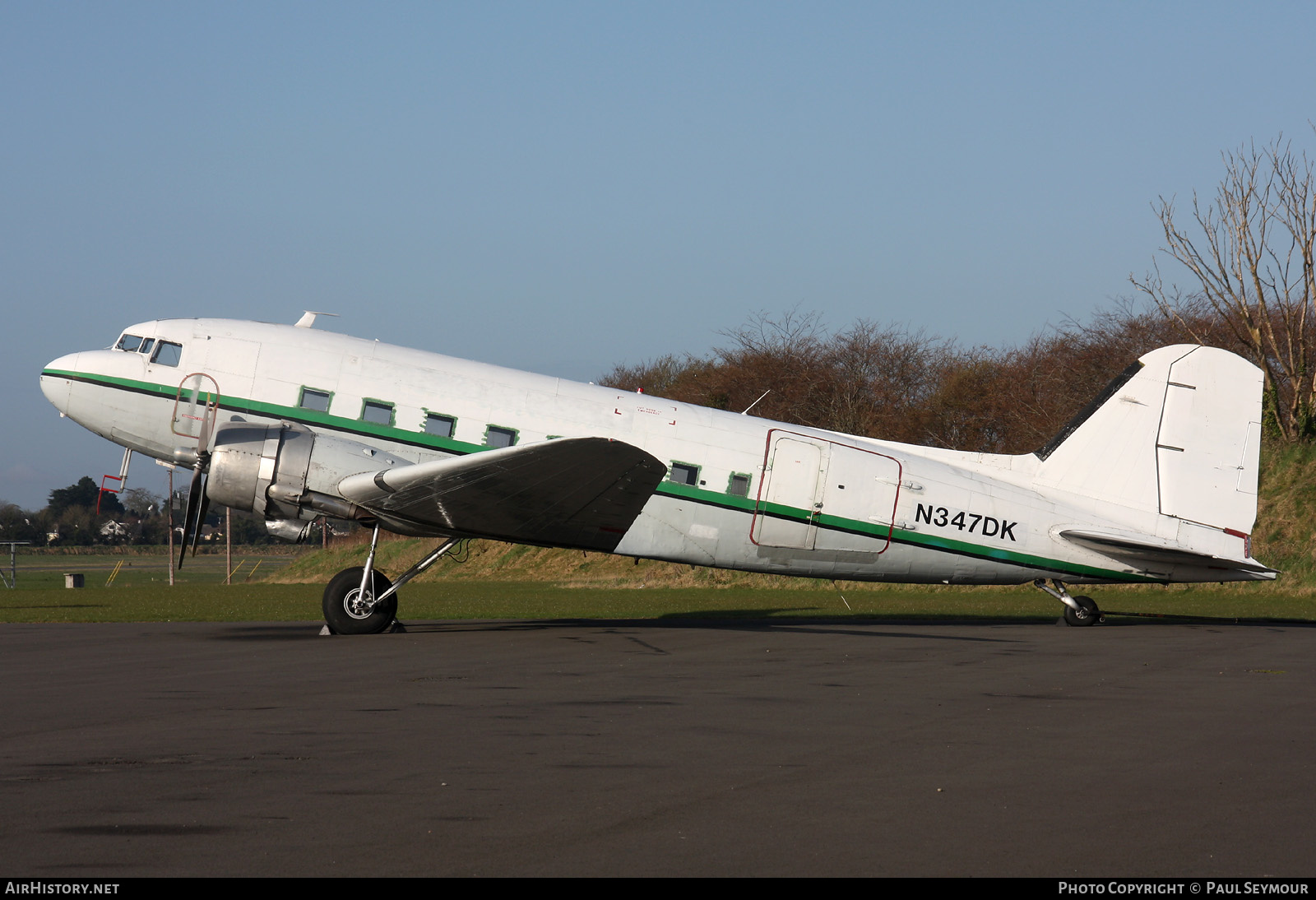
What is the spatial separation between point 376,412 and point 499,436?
1.65 meters

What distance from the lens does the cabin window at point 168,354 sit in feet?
46.8

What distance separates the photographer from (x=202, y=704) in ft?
25.7

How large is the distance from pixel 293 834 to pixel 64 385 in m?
12.3

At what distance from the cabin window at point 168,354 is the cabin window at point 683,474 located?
6.77 m

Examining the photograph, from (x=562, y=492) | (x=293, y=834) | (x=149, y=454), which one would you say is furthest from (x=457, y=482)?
(x=293, y=834)

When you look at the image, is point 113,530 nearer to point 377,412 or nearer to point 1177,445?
point 377,412

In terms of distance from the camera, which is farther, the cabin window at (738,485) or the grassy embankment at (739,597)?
the grassy embankment at (739,597)

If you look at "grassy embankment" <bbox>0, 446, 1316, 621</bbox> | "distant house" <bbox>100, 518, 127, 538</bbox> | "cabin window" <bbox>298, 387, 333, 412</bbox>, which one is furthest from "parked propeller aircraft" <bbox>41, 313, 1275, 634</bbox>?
"distant house" <bbox>100, 518, 127, 538</bbox>

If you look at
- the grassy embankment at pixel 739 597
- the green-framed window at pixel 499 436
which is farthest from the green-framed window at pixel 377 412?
the grassy embankment at pixel 739 597

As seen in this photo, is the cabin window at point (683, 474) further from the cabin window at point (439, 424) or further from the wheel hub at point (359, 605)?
the wheel hub at point (359, 605)

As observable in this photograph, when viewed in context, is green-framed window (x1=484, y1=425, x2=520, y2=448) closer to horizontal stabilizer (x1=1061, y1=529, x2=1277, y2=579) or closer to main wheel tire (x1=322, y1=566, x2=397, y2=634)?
main wheel tire (x1=322, y1=566, x2=397, y2=634)

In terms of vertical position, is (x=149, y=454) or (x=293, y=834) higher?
(x=149, y=454)

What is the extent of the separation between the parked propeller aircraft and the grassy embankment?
6.24 ft
